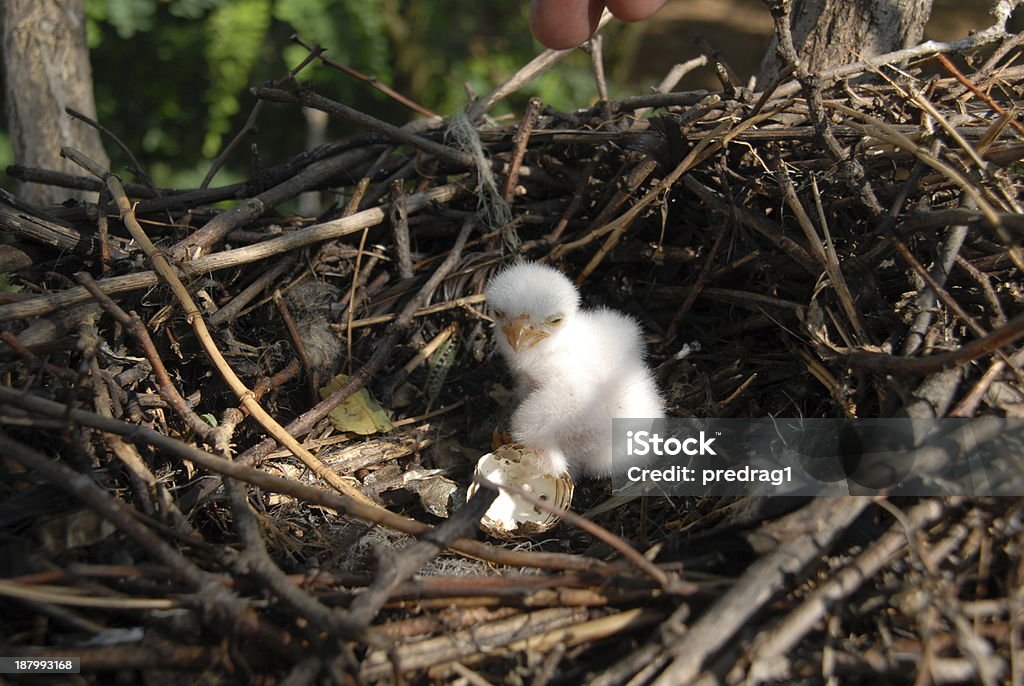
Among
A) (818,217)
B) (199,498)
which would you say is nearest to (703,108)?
(818,217)

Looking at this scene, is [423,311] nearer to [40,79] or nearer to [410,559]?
[410,559]

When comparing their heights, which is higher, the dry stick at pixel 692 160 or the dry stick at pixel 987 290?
the dry stick at pixel 692 160

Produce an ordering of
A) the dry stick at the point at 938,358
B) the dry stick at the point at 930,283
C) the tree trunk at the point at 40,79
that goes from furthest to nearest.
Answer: the tree trunk at the point at 40,79 < the dry stick at the point at 930,283 < the dry stick at the point at 938,358

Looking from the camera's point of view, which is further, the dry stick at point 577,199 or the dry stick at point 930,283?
the dry stick at point 577,199

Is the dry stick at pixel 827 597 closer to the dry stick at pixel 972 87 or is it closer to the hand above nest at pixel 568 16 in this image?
the dry stick at pixel 972 87

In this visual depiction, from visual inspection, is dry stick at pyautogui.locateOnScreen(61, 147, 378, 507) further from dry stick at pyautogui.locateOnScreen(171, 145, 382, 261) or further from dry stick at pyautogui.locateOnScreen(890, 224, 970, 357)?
dry stick at pyautogui.locateOnScreen(890, 224, 970, 357)

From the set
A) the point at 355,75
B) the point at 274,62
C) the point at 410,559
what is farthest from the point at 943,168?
the point at 274,62

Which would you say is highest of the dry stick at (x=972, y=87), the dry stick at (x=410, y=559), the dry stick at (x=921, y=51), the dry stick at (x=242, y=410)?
the dry stick at (x=921, y=51)

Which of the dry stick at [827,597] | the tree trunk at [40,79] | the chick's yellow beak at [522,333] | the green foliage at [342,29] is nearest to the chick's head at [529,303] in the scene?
the chick's yellow beak at [522,333]

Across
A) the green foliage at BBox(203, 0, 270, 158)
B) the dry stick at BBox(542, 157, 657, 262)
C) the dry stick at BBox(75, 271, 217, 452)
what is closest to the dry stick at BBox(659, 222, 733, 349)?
the dry stick at BBox(542, 157, 657, 262)
